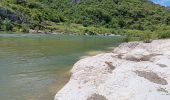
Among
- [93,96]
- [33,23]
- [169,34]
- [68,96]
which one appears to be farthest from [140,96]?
[33,23]

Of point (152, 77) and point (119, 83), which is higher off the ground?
point (119, 83)

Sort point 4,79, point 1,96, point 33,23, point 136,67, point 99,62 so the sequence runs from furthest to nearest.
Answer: point 33,23, point 99,62, point 136,67, point 4,79, point 1,96

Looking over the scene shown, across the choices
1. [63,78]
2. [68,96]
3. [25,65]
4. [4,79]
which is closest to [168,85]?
[68,96]

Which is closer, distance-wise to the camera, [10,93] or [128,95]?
[128,95]

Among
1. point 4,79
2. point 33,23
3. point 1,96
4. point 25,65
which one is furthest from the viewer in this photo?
point 33,23

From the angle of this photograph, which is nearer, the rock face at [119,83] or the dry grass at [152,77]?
the rock face at [119,83]

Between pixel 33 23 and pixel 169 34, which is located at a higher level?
pixel 169 34

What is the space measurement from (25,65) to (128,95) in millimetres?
25112

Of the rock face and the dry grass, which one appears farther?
the dry grass

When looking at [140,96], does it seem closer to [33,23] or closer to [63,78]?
[63,78]

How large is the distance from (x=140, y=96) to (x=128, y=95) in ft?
3.53

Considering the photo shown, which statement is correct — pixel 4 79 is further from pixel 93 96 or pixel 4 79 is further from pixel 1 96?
pixel 93 96

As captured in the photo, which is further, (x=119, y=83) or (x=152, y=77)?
(x=152, y=77)

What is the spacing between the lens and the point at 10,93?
3194 centimetres
